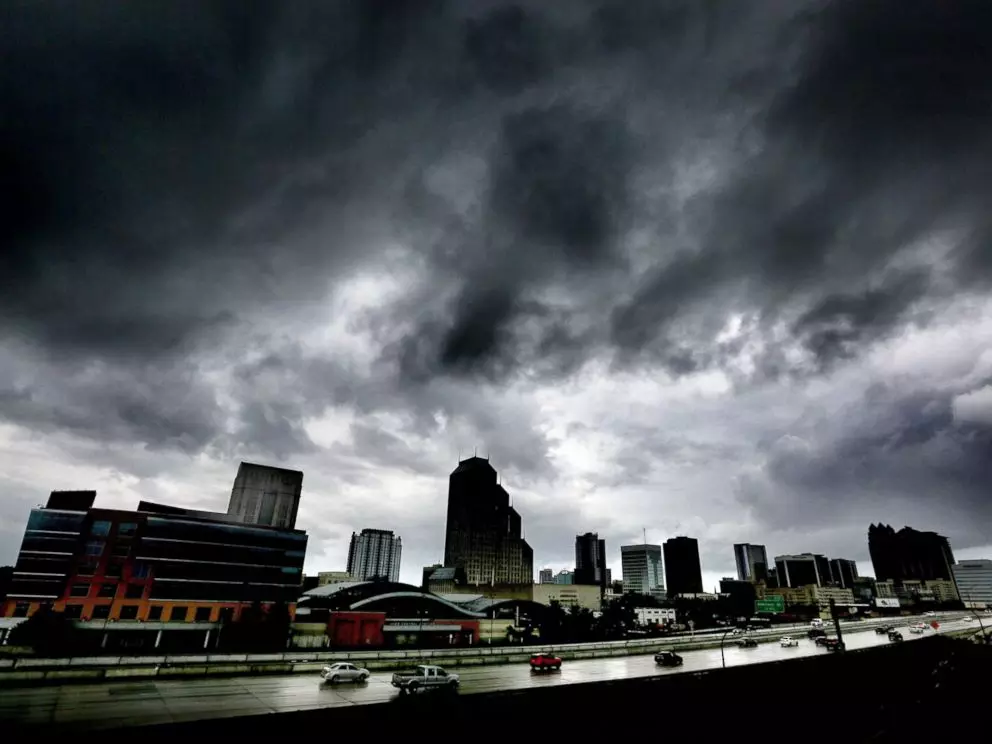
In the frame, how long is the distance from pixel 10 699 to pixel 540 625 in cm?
11738

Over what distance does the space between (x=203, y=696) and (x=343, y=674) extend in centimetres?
1204

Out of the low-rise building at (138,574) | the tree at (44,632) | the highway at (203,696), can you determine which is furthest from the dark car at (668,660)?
the tree at (44,632)

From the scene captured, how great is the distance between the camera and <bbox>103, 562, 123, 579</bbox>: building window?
304ft

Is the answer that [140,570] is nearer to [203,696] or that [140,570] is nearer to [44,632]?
[44,632]

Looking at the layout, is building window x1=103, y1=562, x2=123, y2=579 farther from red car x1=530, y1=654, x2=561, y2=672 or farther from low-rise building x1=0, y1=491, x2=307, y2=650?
red car x1=530, y1=654, x2=561, y2=672

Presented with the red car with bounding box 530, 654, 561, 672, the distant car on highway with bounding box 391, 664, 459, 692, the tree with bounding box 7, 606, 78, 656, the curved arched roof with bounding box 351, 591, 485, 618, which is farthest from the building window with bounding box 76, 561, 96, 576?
the red car with bounding box 530, 654, 561, 672

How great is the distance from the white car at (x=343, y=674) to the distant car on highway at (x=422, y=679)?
3.88 metres

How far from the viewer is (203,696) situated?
124 ft

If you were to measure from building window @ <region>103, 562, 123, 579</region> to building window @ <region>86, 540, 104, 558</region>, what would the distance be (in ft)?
9.20

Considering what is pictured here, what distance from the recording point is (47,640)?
76.8 m

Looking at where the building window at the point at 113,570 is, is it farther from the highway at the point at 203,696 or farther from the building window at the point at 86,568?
the highway at the point at 203,696

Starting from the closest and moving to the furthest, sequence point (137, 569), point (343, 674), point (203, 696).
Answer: point (203, 696), point (343, 674), point (137, 569)

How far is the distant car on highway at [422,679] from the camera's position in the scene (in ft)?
142

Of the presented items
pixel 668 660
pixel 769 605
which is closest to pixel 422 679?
pixel 668 660
